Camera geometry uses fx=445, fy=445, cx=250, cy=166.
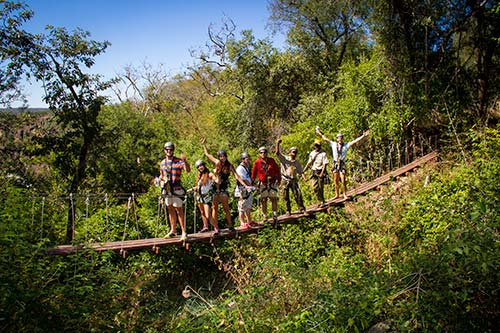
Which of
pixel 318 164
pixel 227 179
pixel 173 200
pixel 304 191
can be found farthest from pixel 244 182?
pixel 304 191

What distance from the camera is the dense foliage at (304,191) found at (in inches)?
166

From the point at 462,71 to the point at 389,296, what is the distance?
6.93 metres

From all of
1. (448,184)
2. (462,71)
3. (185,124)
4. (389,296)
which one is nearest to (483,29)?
(462,71)

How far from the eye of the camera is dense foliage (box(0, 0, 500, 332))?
4215mm

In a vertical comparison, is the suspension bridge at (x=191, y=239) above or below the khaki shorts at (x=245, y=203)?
below

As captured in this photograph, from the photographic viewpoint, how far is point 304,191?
34.6 feet

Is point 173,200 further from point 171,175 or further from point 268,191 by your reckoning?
point 268,191

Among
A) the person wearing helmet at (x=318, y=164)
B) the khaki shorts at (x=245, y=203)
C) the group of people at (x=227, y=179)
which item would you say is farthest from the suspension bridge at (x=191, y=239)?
the person wearing helmet at (x=318, y=164)

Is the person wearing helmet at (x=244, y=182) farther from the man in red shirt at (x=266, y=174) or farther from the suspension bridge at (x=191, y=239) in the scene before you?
the suspension bridge at (x=191, y=239)

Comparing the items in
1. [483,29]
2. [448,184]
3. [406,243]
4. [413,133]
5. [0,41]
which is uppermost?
[0,41]

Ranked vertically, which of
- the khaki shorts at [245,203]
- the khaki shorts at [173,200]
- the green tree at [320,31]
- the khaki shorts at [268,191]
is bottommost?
the khaki shorts at [245,203]

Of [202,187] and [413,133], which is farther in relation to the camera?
[413,133]

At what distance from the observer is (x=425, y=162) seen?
882cm

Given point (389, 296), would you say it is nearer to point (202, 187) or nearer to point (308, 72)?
point (202, 187)
